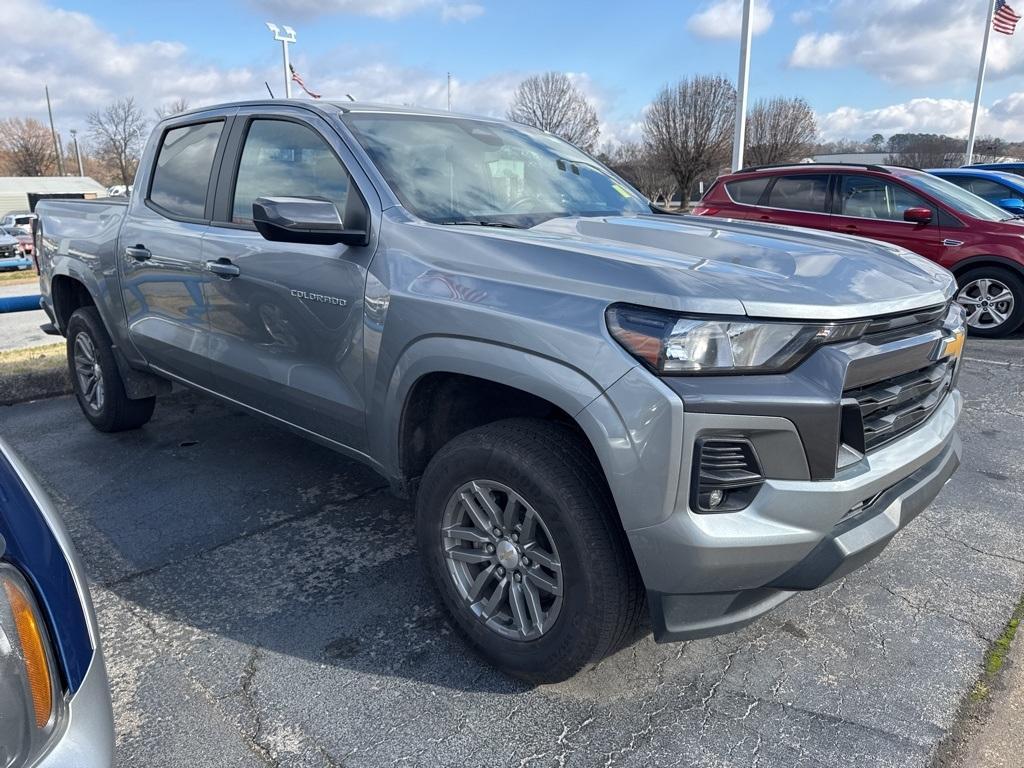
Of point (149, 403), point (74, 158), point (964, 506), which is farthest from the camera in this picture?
point (74, 158)

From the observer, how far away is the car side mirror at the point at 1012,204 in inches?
389

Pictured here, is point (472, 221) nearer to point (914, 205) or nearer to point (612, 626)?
point (612, 626)

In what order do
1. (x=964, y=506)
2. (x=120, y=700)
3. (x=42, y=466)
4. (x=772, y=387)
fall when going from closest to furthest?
(x=772, y=387)
(x=120, y=700)
(x=964, y=506)
(x=42, y=466)

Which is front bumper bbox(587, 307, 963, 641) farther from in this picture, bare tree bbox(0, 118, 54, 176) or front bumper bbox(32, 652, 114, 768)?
bare tree bbox(0, 118, 54, 176)

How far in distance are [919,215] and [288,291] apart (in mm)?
6999

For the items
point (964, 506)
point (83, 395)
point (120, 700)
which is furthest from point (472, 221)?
point (83, 395)

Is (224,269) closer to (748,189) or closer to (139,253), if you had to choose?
(139,253)

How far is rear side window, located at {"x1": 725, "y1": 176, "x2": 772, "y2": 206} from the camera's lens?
8906 mm

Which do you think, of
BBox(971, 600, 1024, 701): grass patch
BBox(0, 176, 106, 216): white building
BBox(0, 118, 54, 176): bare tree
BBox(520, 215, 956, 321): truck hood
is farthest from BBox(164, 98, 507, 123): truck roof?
BBox(0, 118, 54, 176): bare tree

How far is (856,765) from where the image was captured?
2133mm

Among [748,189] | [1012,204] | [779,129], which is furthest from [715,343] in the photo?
[779,129]

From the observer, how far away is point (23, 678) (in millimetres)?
1333

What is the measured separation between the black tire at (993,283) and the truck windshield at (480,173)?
221 inches

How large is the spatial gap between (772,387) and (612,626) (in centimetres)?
80
